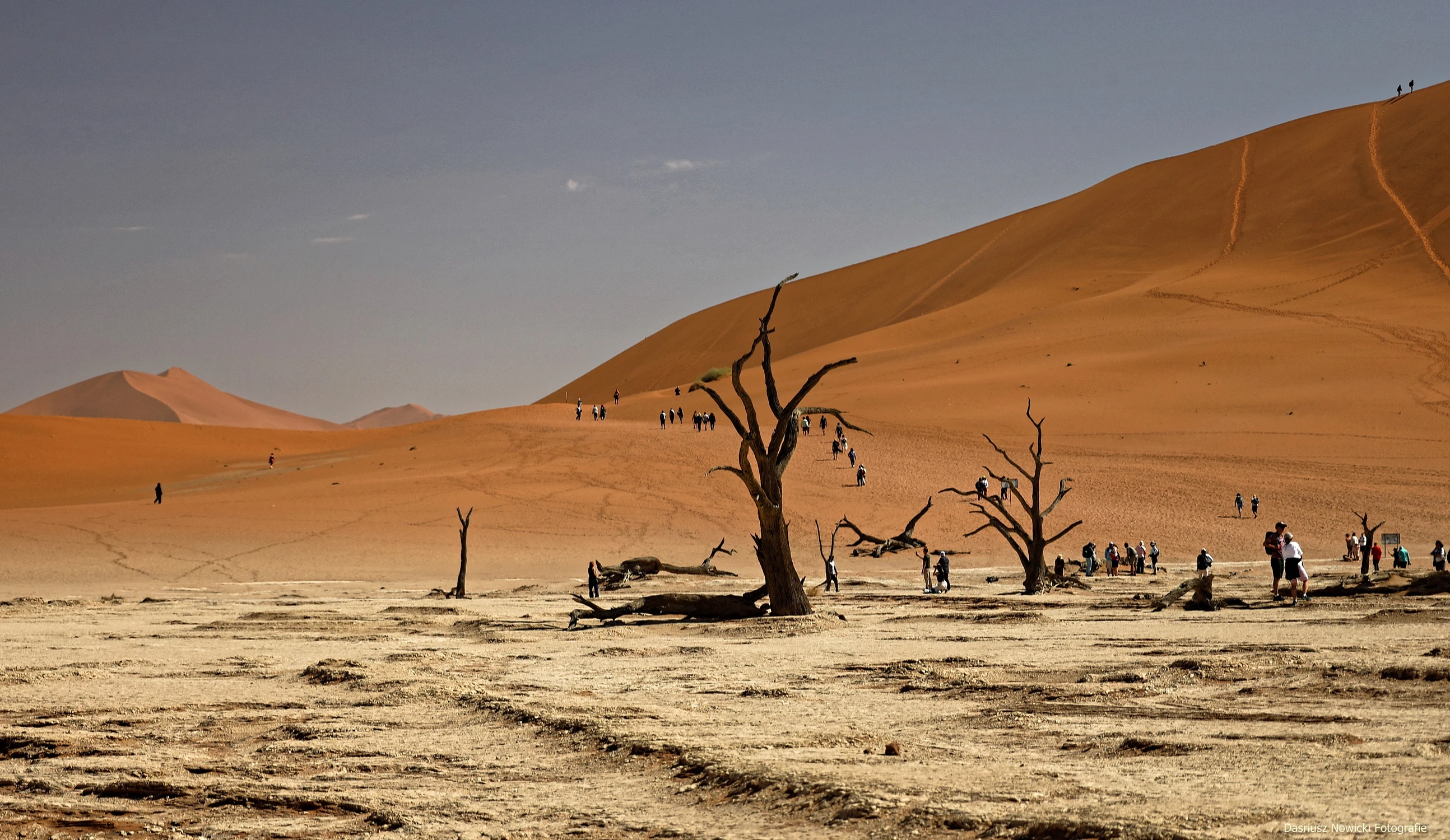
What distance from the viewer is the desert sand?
6.54 metres

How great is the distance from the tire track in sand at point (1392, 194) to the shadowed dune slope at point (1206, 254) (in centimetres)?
14

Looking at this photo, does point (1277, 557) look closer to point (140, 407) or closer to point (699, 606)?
point (699, 606)

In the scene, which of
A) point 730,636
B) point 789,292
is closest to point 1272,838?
point 730,636

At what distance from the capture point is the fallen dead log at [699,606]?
16641mm

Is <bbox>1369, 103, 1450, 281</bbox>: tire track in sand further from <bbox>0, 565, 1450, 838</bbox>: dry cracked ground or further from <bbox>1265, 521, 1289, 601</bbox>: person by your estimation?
<bbox>0, 565, 1450, 838</bbox>: dry cracked ground

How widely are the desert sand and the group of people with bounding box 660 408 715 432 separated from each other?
183 centimetres

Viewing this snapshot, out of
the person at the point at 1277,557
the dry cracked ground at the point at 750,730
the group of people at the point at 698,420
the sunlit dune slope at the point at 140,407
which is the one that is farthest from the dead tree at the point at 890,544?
the sunlit dune slope at the point at 140,407

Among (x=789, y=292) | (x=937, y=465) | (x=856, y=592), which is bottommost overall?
(x=856, y=592)

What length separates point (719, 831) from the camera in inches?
228

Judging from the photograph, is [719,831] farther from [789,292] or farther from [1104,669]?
[789,292]

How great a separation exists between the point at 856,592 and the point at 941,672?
481 inches

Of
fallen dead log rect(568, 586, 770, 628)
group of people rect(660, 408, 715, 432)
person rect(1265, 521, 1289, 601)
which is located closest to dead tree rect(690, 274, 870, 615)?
fallen dead log rect(568, 586, 770, 628)

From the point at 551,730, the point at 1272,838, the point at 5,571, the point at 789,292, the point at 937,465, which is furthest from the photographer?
the point at 789,292

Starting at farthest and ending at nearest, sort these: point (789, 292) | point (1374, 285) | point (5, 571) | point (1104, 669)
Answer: point (789, 292)
point (1374, 285)
point (5, 571)
point (1104, 669)
